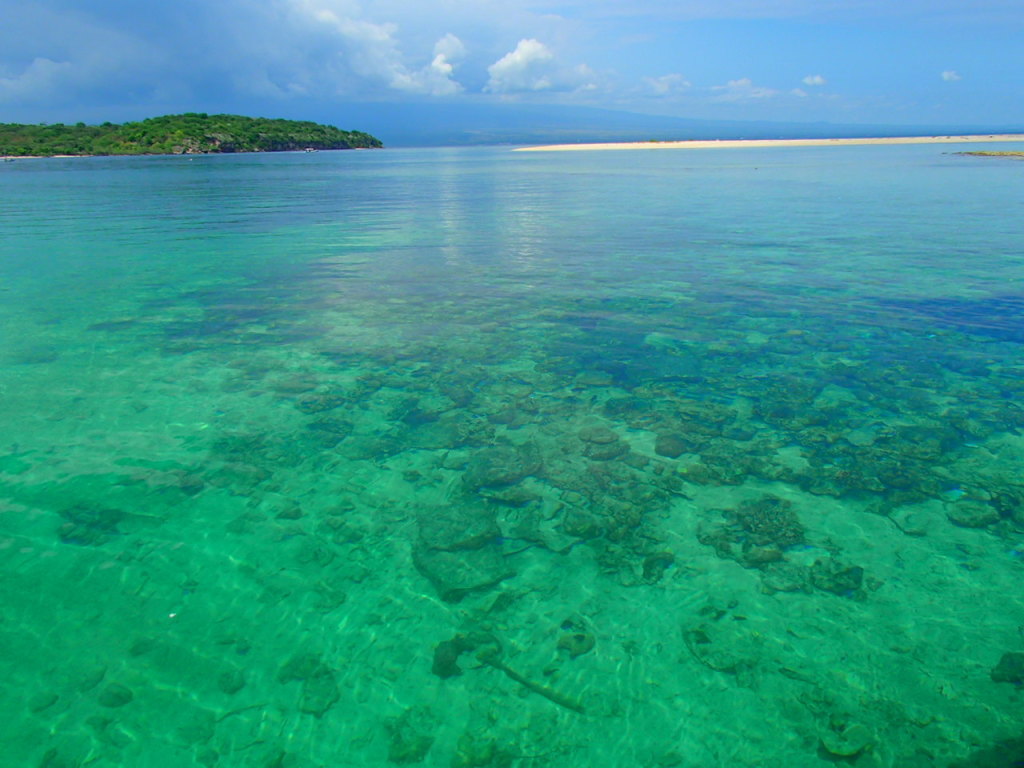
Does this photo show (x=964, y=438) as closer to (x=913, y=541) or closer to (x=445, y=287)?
(x=913, y=541)

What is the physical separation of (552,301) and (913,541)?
11079mm

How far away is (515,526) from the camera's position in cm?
762

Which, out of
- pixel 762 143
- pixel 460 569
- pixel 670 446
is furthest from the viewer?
pixel 762 143

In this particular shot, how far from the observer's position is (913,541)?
283 inches

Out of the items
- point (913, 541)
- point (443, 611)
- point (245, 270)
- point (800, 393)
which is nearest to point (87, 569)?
point (443, 611)

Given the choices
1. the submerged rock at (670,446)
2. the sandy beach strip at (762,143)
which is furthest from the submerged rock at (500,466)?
the sandy beach strip at (762,143)

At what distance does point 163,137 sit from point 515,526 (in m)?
152

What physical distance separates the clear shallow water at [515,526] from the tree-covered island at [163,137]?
5220 inches

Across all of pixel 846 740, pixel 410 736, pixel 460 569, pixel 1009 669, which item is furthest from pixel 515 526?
pixel 1009 669

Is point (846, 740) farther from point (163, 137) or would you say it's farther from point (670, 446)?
point (163, 137)

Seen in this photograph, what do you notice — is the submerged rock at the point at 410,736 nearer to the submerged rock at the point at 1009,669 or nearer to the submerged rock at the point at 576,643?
the submerged rock at the point at 576,643

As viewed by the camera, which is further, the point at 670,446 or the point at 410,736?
the point at 670,446

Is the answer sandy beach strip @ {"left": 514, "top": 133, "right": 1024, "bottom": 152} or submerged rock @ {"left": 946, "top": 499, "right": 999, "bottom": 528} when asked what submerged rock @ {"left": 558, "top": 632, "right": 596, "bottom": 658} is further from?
sandy beach strip @ {"left": 514, "top": 133, "right": 1024, "bottom": 152}

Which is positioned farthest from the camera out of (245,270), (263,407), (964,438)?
(245,270)
